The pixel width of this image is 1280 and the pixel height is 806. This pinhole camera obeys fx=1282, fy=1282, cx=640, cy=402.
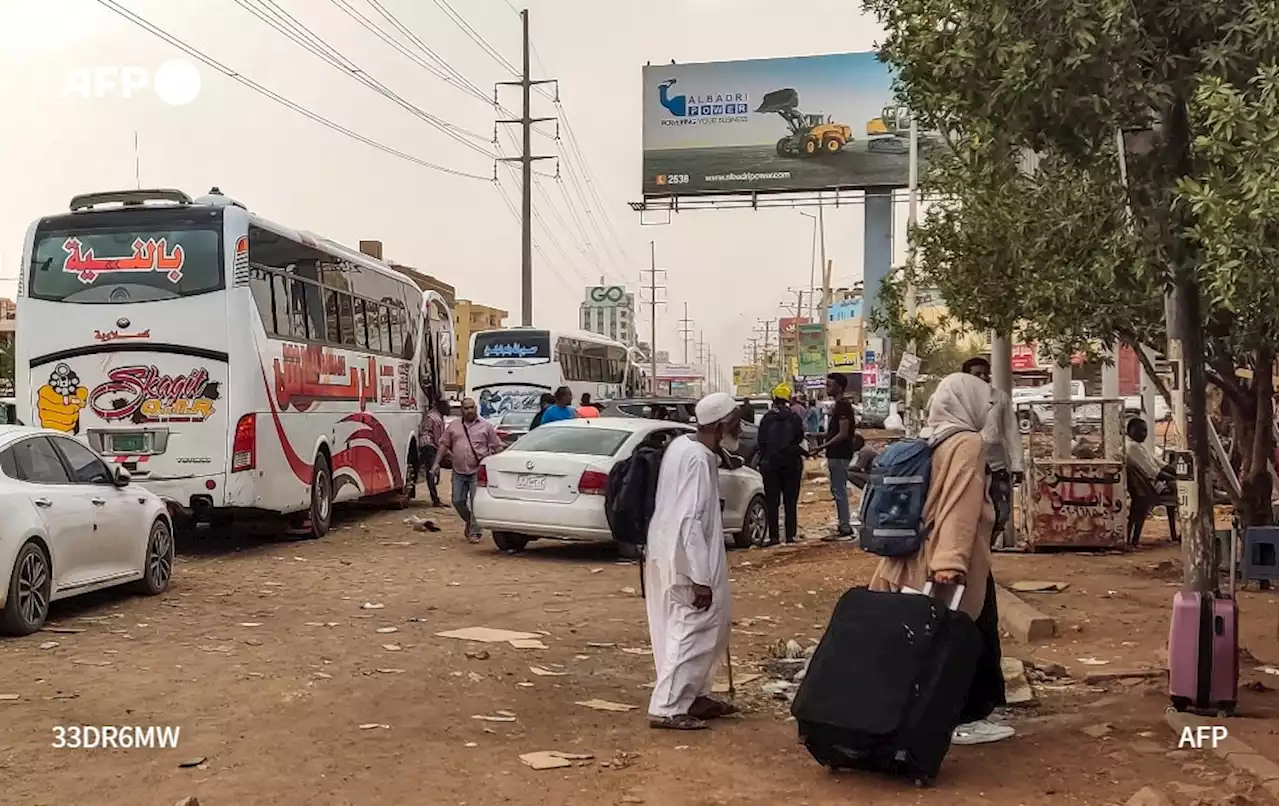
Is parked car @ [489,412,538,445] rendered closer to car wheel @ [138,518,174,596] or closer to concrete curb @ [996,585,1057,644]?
car wheel @ [138,518,174,596]

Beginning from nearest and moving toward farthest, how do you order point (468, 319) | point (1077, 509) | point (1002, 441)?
point (1002, 441), point (1077, 509), point (468, 319)

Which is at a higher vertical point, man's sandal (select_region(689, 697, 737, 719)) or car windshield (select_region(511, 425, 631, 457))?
car windshield (select_region(511, 425, 631, 457))

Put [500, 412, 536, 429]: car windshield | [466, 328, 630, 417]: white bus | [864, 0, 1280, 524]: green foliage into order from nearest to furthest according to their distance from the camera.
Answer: [864, 0, 1280, 524]: green foliage → [500, 412, 536, 429]: car windshield → [466, 328, 630, 417]: white bus

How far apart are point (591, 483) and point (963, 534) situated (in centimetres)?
787

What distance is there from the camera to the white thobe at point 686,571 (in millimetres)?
6438

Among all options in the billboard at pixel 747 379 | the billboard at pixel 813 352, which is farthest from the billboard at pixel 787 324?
the billboard at pixel 813 352

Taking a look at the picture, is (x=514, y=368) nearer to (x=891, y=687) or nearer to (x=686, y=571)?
(x=686, y=571)

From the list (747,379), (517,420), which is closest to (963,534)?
(517,420)

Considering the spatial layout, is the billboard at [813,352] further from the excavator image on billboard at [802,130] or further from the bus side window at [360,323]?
the bus side window at [360,323]

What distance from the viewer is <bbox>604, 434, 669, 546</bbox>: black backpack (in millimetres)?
6520

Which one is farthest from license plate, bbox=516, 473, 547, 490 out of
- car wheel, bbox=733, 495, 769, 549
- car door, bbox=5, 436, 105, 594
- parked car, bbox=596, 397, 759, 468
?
parked car, bbox=596, 397, 759, 468

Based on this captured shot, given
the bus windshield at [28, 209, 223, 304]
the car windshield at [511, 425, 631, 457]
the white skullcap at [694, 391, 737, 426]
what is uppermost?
the bus windshield at [28, 209, 223, 304]

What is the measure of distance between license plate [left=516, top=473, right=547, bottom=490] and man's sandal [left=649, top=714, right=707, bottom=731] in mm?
6995

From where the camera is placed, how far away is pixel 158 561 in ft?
36.2
